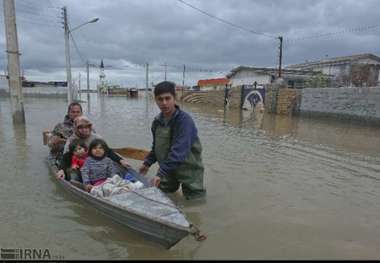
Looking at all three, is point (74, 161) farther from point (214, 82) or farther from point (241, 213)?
point (214, 82)

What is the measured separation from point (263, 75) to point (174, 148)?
4091cm

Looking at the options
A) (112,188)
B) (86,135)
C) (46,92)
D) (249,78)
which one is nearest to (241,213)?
(112,188)

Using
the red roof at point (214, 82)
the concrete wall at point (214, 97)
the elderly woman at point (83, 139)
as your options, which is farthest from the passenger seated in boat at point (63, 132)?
the red roof at point (214, 82)

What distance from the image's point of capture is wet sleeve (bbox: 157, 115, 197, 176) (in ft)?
14.3

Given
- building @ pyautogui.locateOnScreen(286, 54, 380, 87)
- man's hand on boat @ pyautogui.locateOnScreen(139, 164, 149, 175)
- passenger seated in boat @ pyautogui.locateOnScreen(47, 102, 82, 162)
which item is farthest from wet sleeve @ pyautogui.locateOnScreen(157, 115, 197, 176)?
building @ pyautogui.locateOnScreen(286, 54, 380, 87)

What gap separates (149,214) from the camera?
3.56m

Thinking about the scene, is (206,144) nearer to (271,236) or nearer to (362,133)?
(271,236)

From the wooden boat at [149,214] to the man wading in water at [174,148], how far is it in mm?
504

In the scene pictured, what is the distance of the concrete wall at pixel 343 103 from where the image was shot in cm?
1789

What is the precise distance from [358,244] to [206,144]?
7.50 metres

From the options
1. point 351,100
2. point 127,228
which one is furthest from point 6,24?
point 351,100

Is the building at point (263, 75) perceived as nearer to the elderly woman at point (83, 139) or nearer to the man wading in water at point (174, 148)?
the elderly woman at point (83, 139)

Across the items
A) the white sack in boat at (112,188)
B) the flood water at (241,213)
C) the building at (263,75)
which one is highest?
the building at (263,75)

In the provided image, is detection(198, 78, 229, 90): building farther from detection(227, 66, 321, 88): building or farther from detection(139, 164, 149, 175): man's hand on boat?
detection(139, 164, 149, 175): man's hand on boat
